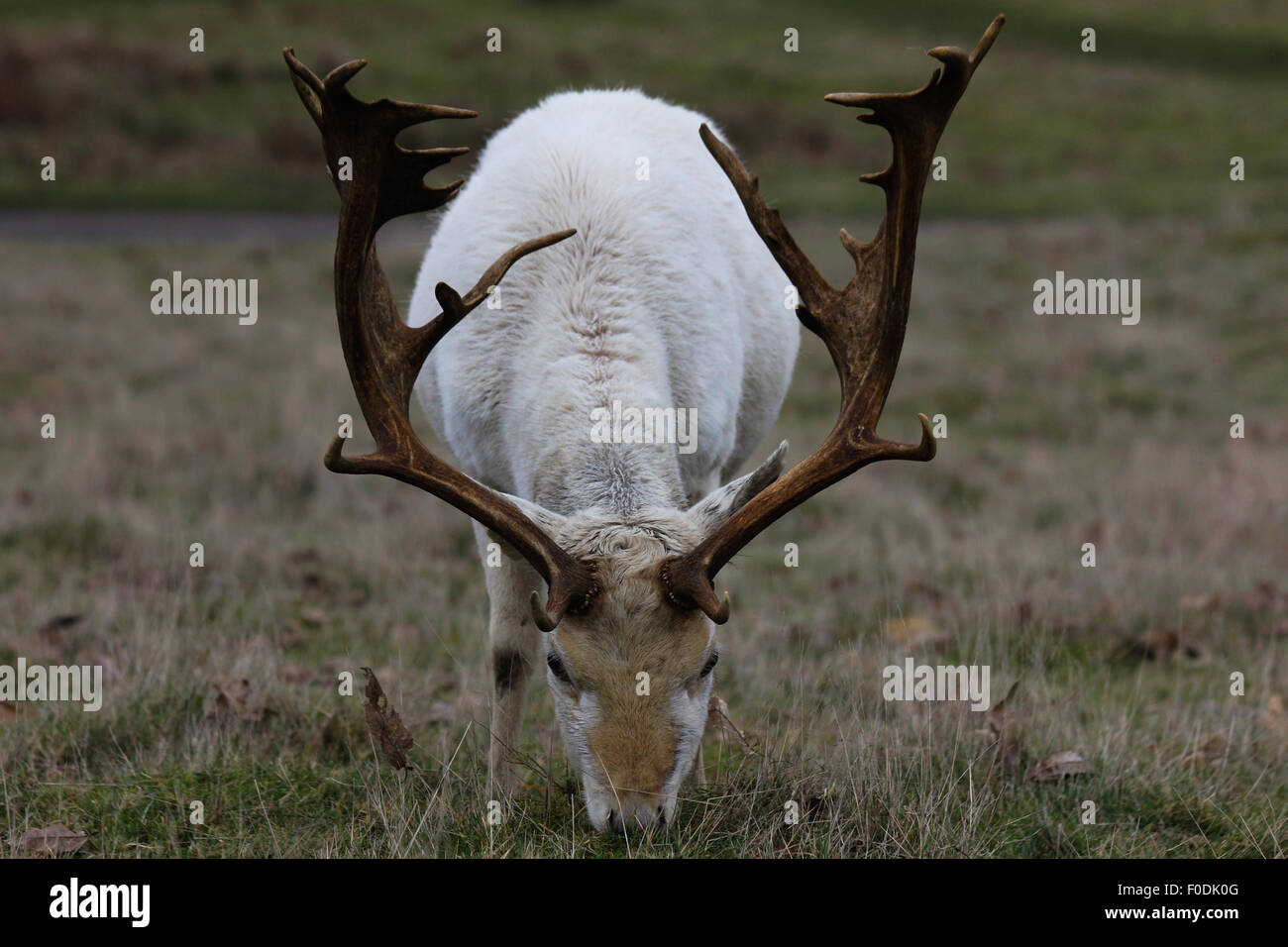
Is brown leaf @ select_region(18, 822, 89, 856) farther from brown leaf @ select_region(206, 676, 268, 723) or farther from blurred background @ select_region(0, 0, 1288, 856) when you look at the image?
brown leaf @ select_region(206, 676, 268, 723)

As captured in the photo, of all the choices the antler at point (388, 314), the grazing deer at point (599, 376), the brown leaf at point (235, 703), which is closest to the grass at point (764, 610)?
the brown leaf at point (235, 703)

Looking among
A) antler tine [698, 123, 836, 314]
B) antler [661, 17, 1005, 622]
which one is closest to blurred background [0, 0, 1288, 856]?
antler [661, 17, 1005, 622]

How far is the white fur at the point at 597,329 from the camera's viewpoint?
4547mm

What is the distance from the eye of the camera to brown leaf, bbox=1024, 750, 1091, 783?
511cm

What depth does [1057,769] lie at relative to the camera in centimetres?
514

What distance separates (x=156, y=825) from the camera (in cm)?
457

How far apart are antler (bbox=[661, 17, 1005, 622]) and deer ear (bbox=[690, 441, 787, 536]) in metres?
0.06

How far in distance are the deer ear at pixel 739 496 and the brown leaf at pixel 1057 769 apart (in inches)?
66.6

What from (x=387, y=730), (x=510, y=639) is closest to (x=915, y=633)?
(x=510, y=639)

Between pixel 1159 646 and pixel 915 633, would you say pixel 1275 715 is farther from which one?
pixel 915 633

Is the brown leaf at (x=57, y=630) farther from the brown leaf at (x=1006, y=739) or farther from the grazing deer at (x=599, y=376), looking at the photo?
the brown leaf at (x=1006, y=739)

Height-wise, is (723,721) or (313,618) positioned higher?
(723,721)

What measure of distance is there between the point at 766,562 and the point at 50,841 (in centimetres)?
520

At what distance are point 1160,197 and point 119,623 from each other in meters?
25.0
